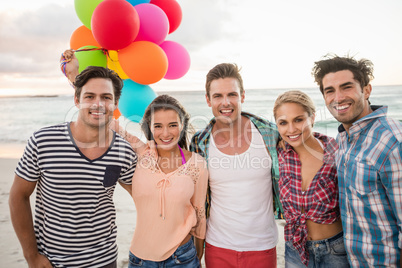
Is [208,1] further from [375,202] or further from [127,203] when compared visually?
[375,202]

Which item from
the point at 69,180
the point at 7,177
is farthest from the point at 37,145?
the point at 7,177

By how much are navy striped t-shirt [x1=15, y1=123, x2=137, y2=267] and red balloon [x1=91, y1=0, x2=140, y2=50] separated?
5.36 feet

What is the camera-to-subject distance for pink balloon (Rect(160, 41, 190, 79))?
4023mm

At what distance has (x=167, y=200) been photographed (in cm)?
202

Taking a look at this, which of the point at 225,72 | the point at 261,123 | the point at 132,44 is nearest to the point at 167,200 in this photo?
the point at 261,123

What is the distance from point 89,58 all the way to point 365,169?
3.20m

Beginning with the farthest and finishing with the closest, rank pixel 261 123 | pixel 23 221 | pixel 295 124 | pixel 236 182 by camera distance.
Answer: pixel 261 123 < pixel 236 182 < pixel 295 124 < pixel 23 221

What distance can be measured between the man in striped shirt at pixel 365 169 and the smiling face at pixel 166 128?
1.33m

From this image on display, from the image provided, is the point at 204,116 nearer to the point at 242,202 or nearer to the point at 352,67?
the point at 242,202

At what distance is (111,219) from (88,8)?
115 inches

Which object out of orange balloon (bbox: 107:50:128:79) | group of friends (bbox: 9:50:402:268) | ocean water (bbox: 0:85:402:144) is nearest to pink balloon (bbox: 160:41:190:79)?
orange balloon (bbox: 107:50:128:79)

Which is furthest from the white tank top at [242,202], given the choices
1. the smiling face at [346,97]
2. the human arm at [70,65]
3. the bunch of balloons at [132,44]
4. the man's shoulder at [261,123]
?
the human arm at [70,65]

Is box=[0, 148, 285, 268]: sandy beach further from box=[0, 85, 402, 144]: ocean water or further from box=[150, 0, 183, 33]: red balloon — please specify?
box=[0, 85, 402, 144]: ocean water

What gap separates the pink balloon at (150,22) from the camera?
3.46m
